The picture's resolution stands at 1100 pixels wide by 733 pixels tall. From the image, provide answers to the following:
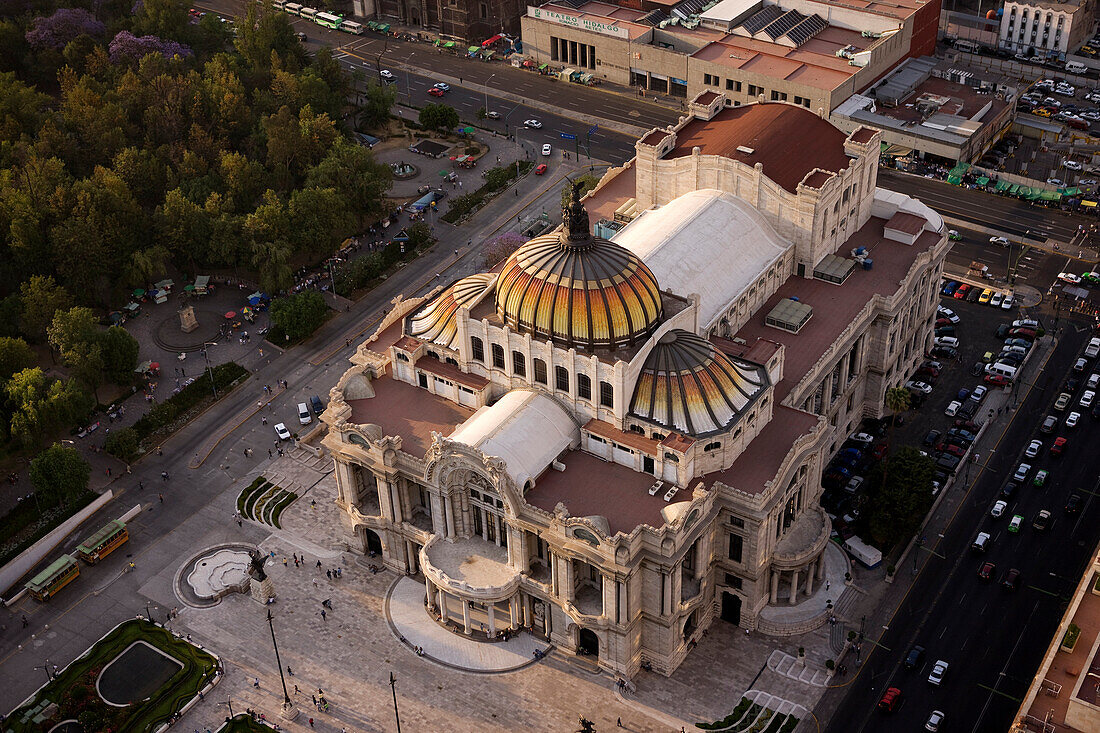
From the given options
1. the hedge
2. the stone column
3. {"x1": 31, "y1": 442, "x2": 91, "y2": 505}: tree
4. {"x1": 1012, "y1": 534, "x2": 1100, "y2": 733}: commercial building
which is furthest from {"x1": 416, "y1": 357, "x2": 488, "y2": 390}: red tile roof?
{"x1": 1012, "y1": 534, "x2": 1100, "y2": 733}: commercial building

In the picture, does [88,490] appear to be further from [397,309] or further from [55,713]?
[397,309]

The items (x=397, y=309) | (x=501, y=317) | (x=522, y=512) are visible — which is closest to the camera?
(x=522, y=512)

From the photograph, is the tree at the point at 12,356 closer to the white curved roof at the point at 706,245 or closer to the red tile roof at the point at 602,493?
the red tile roof at the point at 602,493

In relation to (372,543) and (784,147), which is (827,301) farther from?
(372,543)

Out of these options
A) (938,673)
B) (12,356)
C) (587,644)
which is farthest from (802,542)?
(12,356)

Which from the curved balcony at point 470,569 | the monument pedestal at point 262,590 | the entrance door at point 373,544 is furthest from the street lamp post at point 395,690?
the entrance door at point 373,544

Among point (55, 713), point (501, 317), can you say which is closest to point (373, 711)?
→ point (55, 713)
